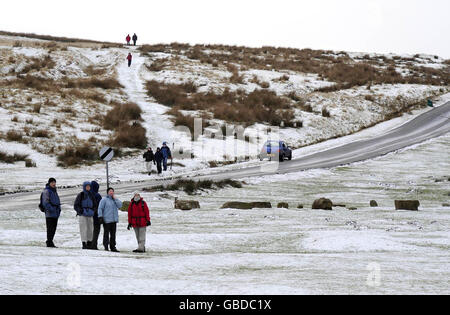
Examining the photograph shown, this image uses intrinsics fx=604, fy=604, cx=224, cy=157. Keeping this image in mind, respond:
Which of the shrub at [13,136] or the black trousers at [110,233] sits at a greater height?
the shrub at [13,136]

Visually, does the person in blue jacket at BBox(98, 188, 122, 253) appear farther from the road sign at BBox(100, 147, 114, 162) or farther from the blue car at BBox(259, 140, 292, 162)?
the blue car at BBox(259, 140, 292, 162)

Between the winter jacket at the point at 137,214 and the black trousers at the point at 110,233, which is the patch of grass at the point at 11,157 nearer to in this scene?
the black trousers at the point at 110,233

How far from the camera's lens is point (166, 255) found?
1409cm

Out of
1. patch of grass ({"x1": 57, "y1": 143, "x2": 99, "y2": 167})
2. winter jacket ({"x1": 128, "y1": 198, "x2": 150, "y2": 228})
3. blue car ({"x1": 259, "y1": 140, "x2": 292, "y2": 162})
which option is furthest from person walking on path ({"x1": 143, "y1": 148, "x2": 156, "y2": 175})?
winter jacket ({"x1": 128, "y1": 198, "x2": 150, "y2": 228})

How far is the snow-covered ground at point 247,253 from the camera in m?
9.69

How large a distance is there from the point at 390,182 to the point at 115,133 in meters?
20.8

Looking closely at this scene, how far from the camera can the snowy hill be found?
40906 millimetres

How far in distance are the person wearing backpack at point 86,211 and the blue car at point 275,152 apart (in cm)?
2992

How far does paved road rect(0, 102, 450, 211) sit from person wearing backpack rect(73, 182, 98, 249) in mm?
10082

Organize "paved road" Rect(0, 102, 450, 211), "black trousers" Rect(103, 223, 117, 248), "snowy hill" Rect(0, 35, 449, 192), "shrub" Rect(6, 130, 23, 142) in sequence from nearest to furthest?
"black trousers" Rect(103, 223, 117, 248) < "paved road" Rect(0, 102, 450, 211) < "shrub" Rect(6, 130, 23, 142) < "snowy hill" Rect(0, 35, 449, 192)

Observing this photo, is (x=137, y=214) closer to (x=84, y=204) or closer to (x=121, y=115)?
(x=84, y=204)

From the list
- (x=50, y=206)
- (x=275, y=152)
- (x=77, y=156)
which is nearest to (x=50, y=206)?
(x=50, y=206)

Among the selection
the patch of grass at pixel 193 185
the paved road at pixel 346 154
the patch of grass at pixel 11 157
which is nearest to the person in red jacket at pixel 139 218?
the paved road at pixel 346 154
